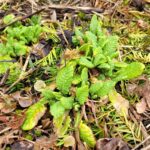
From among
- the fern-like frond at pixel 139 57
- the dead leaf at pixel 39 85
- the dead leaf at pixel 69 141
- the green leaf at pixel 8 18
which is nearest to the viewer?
the dead leaf at pixel 69 141

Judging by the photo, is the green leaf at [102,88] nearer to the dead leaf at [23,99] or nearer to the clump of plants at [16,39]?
the dead leaf at [23,99]

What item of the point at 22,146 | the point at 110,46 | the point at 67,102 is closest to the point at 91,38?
the point at 110,46

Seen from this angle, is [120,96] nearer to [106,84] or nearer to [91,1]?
[106,84]

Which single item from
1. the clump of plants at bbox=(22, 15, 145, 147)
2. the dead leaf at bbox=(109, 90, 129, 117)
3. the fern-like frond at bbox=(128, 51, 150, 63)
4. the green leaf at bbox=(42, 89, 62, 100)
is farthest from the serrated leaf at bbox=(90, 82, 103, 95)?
the fern-like frond at bbox=(128, 51, 150, 63)

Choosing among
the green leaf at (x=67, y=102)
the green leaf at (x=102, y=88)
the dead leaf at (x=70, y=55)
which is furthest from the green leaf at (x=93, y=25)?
the green leaf at (x=67, y=102)

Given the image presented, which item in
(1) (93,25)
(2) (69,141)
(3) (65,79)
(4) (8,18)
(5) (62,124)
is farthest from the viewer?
(4) (8,18)

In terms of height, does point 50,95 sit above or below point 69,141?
above

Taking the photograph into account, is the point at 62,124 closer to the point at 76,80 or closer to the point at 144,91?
the point at 76,80

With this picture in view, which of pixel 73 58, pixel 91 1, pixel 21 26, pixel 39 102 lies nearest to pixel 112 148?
pixel 39 102

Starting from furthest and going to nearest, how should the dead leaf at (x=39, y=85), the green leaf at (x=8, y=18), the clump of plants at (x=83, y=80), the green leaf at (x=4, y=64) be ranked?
the green leaf at (x=8, y=18), the green leaf at (x=4, y=64), the dead leaf at (x=39, y=85), the clump of plants at (x=83, y=80)
